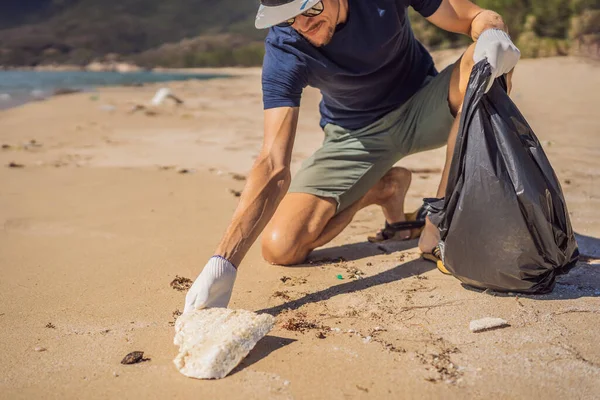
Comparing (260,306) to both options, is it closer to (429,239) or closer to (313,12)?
(429,239)

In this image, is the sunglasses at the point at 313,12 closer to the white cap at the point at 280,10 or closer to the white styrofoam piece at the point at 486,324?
the white cap at the point at 280,10

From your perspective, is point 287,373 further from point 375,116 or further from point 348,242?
point 375,116

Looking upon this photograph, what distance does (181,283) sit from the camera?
8.09 feet

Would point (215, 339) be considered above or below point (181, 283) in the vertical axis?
above

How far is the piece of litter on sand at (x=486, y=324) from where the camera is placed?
194 centimetres

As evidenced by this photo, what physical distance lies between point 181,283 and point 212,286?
508 mm

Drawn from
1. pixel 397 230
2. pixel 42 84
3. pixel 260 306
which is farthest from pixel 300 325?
pixel 42 84

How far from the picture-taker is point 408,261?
2689 mm

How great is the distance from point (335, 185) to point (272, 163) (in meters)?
0.69

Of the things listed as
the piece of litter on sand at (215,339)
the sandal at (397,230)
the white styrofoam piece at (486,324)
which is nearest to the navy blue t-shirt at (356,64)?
the sandal at (397,230)

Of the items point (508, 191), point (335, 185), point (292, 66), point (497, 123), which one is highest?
point (292, 66)

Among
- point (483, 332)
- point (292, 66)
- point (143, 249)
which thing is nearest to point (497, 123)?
point (483, 332)

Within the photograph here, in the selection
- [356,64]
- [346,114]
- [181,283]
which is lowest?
[181,283]

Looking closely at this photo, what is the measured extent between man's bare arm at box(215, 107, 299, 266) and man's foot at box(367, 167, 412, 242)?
86 cm
